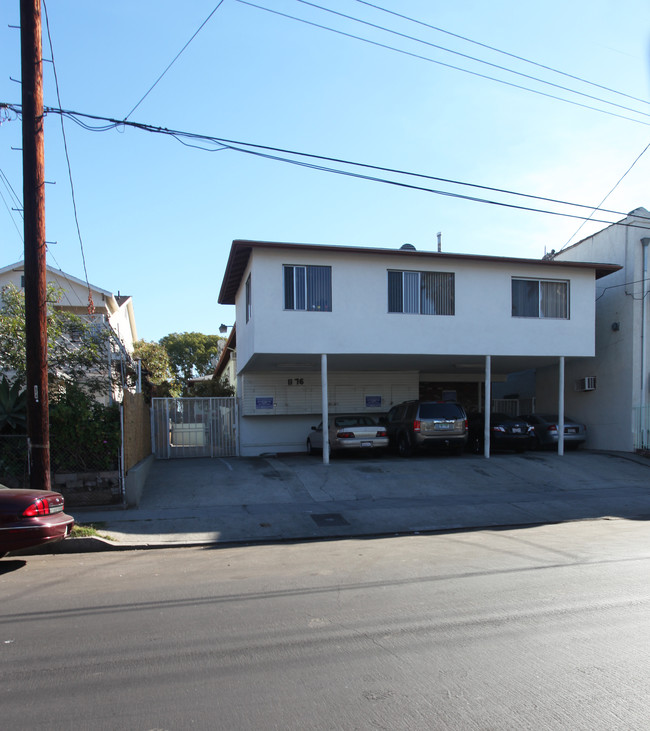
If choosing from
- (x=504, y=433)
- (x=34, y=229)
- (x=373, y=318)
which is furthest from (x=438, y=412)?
(x=34, y=229)

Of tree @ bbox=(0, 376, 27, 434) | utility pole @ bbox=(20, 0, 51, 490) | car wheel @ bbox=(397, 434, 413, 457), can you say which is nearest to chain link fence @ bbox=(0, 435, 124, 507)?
tree @ bbox=(0, 376, 27, 434)

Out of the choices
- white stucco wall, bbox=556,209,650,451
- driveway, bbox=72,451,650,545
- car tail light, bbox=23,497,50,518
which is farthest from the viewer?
white stucco wall, bbox=556,209,650,451

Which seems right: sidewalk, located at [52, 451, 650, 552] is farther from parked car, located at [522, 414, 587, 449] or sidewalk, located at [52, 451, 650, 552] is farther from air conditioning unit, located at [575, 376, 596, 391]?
air conditioning unit, located at [575, 376, 596, 391]

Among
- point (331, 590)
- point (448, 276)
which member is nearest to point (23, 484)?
point (331, 590)

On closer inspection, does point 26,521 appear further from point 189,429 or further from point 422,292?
point 422,292

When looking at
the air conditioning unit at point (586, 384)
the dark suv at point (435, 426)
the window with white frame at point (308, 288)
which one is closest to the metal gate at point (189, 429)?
the window with white frame at point (308, 288)

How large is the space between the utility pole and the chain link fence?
68.5 inches

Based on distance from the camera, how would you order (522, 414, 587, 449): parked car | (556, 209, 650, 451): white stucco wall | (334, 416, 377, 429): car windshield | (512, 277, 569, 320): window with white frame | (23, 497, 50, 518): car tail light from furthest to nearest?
(522, 414, 587, 449): parked car → (556, 209, 650, 451): white stucco wall → (512, 277, 569, 320): window with white frame → (334, 416, 377, 429): car windshield → (23, 497, 50, 518): car tail light

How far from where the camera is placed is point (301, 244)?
14.9 meters

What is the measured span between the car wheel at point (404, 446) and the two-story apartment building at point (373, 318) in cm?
237

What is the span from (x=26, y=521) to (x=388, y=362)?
12715mm

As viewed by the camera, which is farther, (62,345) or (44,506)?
(62,345)

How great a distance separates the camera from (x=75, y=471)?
35.0 feet

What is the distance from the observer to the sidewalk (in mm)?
9734
